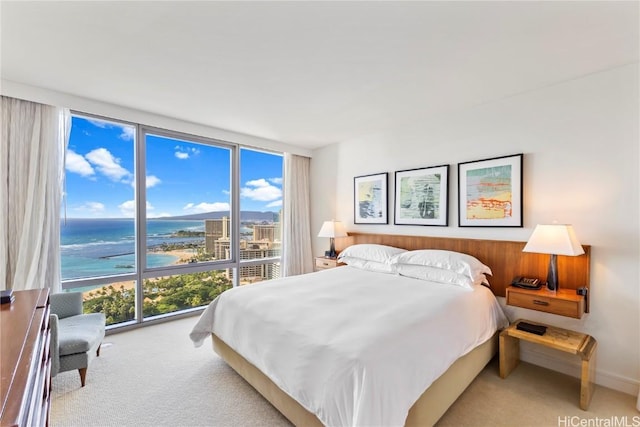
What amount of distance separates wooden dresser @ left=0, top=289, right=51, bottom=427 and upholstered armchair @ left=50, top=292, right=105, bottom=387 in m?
0.58

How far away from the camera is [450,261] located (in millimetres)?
2783

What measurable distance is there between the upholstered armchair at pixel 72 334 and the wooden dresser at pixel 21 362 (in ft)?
1.89

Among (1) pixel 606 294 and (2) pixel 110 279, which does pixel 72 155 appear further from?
(1) pixel 606 294

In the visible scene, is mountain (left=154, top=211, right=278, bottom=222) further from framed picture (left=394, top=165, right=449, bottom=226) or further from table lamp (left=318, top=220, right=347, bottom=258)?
framed picture (left=394, top=165, right=449, bottom=226)

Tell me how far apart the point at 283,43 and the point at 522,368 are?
349 centimetres

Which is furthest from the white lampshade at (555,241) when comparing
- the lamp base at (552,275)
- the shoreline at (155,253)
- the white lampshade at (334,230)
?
the shoreline at (155,253)

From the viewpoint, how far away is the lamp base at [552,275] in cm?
238

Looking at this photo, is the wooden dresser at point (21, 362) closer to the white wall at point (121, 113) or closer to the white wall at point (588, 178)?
the white wall at point (121, 113)

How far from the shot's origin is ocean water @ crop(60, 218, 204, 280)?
10.1 ft

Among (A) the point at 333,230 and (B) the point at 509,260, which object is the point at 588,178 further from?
(A) the point at 333,230

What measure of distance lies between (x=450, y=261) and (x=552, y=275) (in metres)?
0.80

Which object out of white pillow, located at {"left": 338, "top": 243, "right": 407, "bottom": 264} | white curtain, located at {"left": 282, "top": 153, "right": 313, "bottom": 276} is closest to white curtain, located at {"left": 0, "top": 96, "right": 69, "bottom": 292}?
white curtain, located at {"left": 282, "top": 153, "right": 313, "bottom": 276}

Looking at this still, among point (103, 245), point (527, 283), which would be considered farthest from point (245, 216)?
point (527, 283)

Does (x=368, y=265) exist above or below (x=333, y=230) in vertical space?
below
